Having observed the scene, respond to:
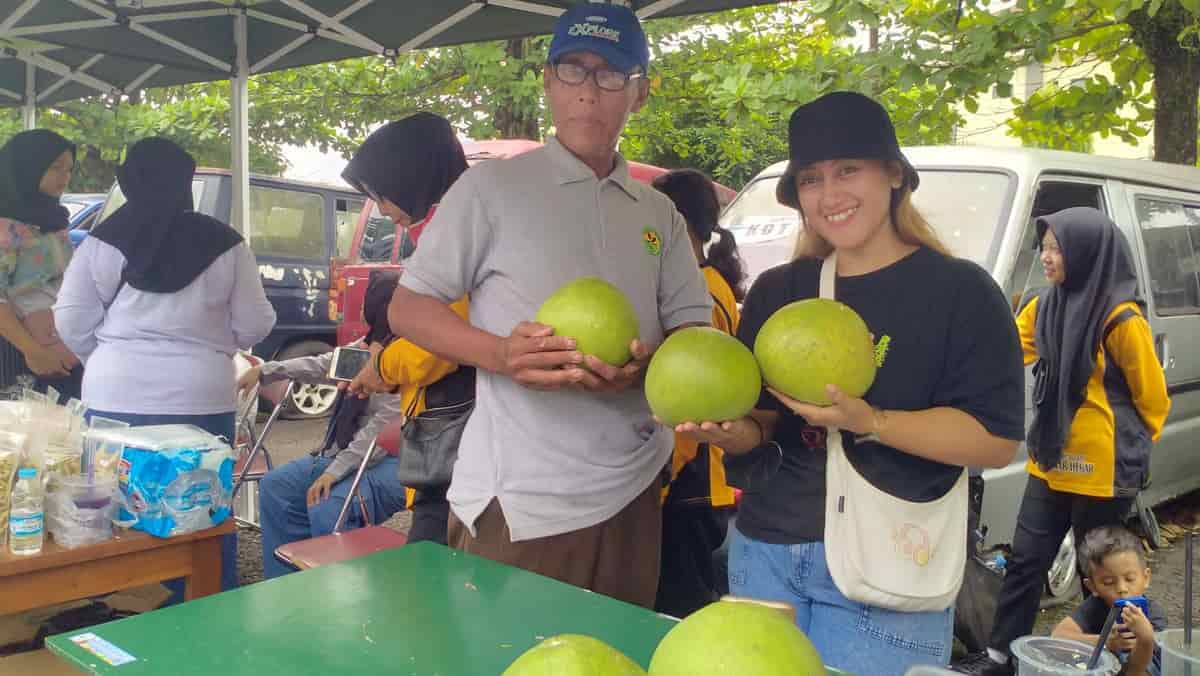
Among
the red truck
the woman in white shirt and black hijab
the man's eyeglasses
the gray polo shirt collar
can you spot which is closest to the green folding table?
the gray polo shirt collar

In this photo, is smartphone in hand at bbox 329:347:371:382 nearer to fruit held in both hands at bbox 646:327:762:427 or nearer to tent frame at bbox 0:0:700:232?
tent frame at bbox 0:0:700:232

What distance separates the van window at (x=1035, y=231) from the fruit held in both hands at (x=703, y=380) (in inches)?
128

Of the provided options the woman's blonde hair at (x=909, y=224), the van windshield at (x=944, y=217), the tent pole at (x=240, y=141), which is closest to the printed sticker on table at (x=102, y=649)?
the woman's blonde hair at (x=909, y=224)

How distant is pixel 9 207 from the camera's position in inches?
182

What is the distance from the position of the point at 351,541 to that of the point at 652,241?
2017mm

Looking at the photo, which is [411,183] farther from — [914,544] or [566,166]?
[914,544]

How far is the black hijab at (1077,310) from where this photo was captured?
4.20 metres

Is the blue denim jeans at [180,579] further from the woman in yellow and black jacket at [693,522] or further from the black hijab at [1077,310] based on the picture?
the black hijab at [1077,310]

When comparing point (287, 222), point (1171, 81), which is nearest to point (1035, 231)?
point (1171, 81)

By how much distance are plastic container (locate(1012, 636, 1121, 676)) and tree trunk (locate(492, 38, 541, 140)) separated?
313 inches

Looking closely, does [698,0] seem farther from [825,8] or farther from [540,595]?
[540,595]

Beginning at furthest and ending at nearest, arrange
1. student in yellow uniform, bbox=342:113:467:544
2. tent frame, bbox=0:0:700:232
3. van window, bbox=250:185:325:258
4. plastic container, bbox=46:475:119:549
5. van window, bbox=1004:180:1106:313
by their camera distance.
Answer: van window, bbox=250:185:325:258, tent frame, bbox=0:0:700:232, van window, bbox=1004:180:1106:313, student in yellow uniform, bbox=342:113:467:544, plastic container, bbox=46:475:119:549

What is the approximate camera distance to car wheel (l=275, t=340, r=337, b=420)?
985cm

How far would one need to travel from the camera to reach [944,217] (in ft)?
16.0
